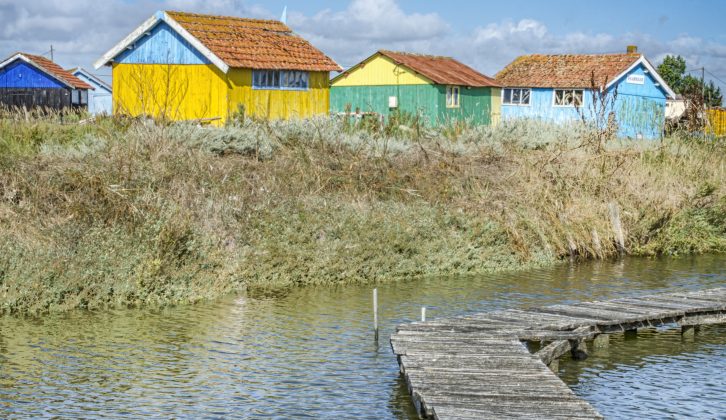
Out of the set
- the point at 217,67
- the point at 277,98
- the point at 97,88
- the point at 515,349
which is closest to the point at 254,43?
the point at 277,98

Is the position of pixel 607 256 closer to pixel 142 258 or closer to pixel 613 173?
pixel 613 173

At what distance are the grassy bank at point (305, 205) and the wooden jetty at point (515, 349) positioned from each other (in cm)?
522

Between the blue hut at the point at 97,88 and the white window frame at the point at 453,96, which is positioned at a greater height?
the blue hut at the point at 97,88

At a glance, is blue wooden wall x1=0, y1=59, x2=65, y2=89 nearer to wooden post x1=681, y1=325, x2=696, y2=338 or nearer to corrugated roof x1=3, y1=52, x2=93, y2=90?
corrugated roof x1=3, y1=52, x2=93, y2=90

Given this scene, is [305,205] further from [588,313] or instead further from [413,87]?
[413,87]

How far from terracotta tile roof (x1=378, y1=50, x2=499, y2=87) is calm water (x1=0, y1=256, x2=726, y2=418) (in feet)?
Answer: 102

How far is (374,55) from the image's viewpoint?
165 ft

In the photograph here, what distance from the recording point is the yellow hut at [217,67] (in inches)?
1348

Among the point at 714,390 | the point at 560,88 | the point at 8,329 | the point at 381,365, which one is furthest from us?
the point at 560,88

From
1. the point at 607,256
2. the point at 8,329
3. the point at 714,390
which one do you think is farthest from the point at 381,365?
the point at 607,256

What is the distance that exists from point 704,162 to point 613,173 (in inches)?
186

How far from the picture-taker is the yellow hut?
34250mm

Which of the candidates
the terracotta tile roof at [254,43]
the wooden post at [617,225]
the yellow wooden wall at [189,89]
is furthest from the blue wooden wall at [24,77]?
the wooden post at [617,225]

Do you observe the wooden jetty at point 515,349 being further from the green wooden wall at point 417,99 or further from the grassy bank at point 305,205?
the green wooden wall at point 417,99
